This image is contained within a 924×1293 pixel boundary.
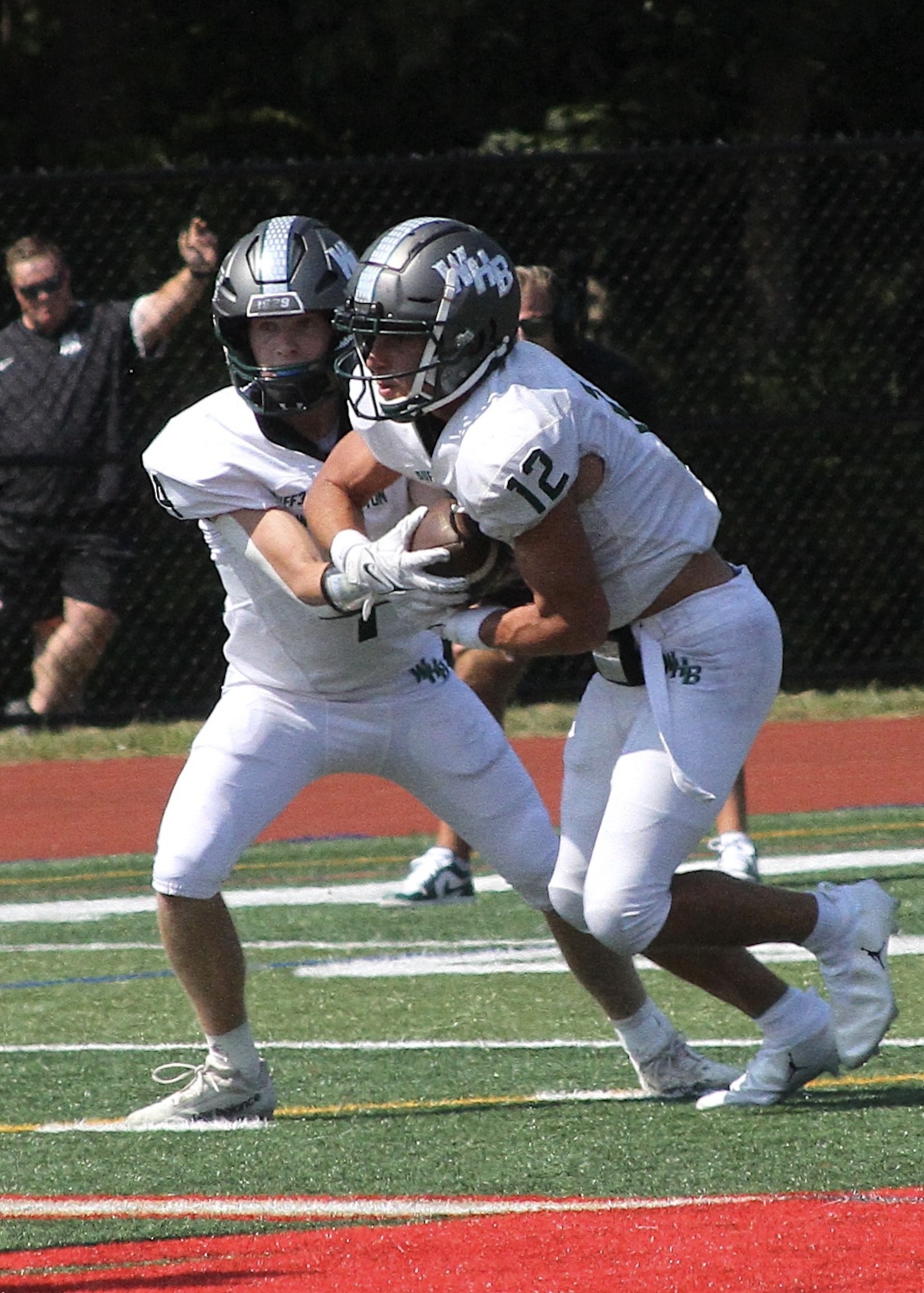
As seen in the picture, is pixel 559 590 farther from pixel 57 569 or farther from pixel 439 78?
pixel 439 78

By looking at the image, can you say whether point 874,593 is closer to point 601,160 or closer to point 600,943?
point 601,160

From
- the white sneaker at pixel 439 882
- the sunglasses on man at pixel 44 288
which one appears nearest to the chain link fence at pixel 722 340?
the sunglasses on man at pixel 44 288

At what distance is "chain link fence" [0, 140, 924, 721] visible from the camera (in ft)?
35.1

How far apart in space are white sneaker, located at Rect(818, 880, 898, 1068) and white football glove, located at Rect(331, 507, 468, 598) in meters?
1.12

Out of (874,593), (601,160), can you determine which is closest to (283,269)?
(601,160)

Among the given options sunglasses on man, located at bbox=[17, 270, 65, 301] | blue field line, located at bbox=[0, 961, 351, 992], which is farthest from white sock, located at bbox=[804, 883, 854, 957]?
sunglasses on man, located at bbox=[17, 270, 65, 301]

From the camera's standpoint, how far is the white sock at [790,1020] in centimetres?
444

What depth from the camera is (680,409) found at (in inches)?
447

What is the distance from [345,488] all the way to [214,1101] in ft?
4.30

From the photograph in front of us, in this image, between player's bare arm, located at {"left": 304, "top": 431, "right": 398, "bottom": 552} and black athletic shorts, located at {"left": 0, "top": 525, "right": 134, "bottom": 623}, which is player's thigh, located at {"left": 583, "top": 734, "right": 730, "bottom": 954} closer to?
player's bare arm, located at {"left": 304, "top": 431, "right": 398, "bottom": 552}

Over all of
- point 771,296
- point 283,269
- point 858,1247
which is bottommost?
Result: point 771,296

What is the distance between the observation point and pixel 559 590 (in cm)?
391

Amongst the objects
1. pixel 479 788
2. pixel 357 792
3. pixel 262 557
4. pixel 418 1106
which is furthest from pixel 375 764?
pixel 357 792

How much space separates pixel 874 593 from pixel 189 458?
7.61m
